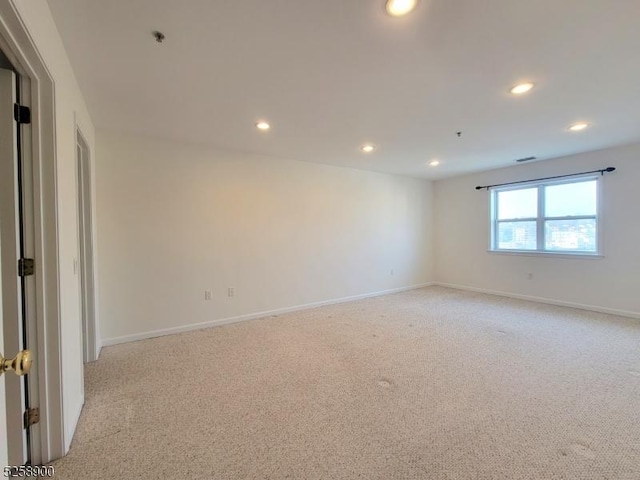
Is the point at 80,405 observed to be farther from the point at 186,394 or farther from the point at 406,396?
the point at 406,396

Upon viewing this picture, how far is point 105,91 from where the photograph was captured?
2389mm

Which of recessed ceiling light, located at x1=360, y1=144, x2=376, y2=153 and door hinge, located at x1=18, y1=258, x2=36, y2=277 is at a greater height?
recessed ceiling light, located at x1=360, y1=144, x2=376, y2=153

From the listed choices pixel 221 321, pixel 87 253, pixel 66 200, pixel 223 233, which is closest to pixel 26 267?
pixel 66 200

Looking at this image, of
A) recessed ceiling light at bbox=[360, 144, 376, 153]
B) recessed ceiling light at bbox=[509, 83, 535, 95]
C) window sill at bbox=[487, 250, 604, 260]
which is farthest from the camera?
window sill at bbox=[487, 250, 604, 260]

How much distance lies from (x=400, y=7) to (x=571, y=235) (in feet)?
15.8

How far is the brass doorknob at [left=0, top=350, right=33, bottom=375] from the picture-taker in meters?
0.68

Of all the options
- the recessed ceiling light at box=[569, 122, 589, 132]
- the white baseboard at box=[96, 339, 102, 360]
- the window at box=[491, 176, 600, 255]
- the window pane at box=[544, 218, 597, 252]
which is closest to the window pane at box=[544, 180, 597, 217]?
the window at box=[491, 176, 600, 255]

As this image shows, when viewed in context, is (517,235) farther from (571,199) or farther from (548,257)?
(571,199)

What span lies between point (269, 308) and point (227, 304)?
25.0 inches

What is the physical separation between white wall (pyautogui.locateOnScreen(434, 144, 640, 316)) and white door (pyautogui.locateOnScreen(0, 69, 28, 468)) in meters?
6.20

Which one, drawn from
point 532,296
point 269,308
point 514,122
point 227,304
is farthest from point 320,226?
point 532,296

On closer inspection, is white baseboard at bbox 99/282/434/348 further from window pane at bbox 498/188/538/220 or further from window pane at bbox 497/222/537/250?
window pane at bbox 498/188/538/220

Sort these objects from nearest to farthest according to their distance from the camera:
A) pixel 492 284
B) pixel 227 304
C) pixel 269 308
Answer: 1. pixel 227 304
2. pixel 269 308
3. pixel 492 284

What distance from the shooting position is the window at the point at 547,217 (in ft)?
14.5
